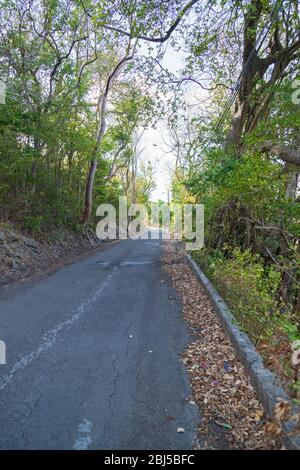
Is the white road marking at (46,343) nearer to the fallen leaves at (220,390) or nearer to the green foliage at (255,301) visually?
the fallen leaves at (220,390)

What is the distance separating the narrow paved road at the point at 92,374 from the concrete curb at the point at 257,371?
0.66 m

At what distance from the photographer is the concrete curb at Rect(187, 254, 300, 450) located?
9.32 feet

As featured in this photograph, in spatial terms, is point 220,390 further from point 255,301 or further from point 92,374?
point 255,301

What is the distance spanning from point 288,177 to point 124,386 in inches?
252

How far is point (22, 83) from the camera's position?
475 inches

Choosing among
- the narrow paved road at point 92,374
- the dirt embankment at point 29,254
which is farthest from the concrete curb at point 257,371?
the dirt embankment at point 29,254

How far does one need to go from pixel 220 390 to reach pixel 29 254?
8.91 m

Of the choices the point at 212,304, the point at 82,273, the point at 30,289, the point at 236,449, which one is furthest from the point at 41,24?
the point at 236,449

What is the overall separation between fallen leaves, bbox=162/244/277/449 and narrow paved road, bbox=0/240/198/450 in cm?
13

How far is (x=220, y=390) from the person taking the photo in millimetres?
3516

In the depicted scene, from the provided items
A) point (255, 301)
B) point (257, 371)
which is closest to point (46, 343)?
point (257, 371)

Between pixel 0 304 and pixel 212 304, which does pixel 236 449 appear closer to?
pixel 212 304

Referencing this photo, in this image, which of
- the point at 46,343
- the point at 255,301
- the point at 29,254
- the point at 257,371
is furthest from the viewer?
the point at 29,254

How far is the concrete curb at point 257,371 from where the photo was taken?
9.32 feet
